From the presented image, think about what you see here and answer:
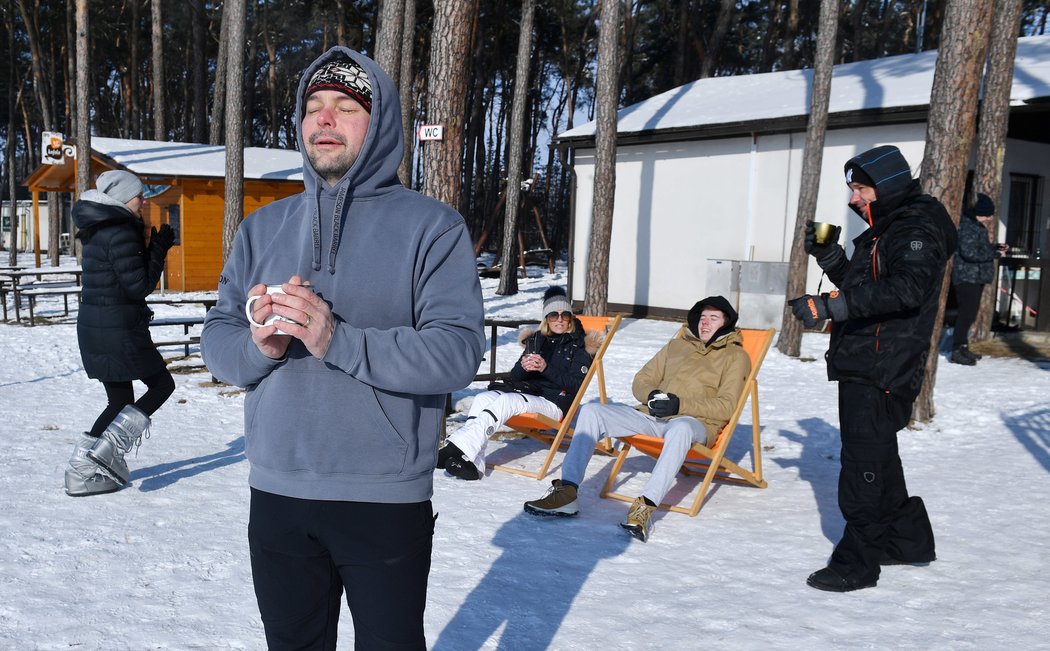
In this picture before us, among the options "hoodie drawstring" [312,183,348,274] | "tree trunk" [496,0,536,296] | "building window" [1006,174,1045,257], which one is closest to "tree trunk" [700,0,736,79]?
"tree trunk" [496,0,536,296]

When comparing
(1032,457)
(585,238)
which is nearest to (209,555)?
(1032,457)

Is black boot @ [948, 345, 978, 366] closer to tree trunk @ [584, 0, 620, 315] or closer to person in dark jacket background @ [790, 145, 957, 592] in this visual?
tree trunk @ [584, 0, 620, 315]

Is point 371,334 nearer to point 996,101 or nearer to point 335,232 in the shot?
point 335,232

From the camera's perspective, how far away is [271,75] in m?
39.8

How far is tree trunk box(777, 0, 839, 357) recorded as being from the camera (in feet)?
35.3

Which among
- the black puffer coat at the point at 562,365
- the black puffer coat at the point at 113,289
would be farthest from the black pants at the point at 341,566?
the black puffer coat at the point at 562,365

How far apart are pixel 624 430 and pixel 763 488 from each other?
1.07 m

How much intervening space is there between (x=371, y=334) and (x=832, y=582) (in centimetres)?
298

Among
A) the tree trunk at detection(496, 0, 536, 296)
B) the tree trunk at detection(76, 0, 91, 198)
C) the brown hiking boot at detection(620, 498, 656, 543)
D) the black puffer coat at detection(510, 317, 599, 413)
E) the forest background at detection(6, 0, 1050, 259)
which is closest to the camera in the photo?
the brown hiking boot at detection(620, 498, 656, 543)

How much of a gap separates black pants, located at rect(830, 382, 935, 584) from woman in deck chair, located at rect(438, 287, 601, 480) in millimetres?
2275

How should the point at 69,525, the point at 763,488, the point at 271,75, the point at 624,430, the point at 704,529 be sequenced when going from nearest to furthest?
the point at 69,525 → the point at 704,529 → the point at 624,430 → the point at 763,488 → the point at 271,75

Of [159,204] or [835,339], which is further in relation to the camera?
[159,204]

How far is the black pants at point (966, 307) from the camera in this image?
990cm

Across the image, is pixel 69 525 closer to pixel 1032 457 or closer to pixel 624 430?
pixel 624 430
